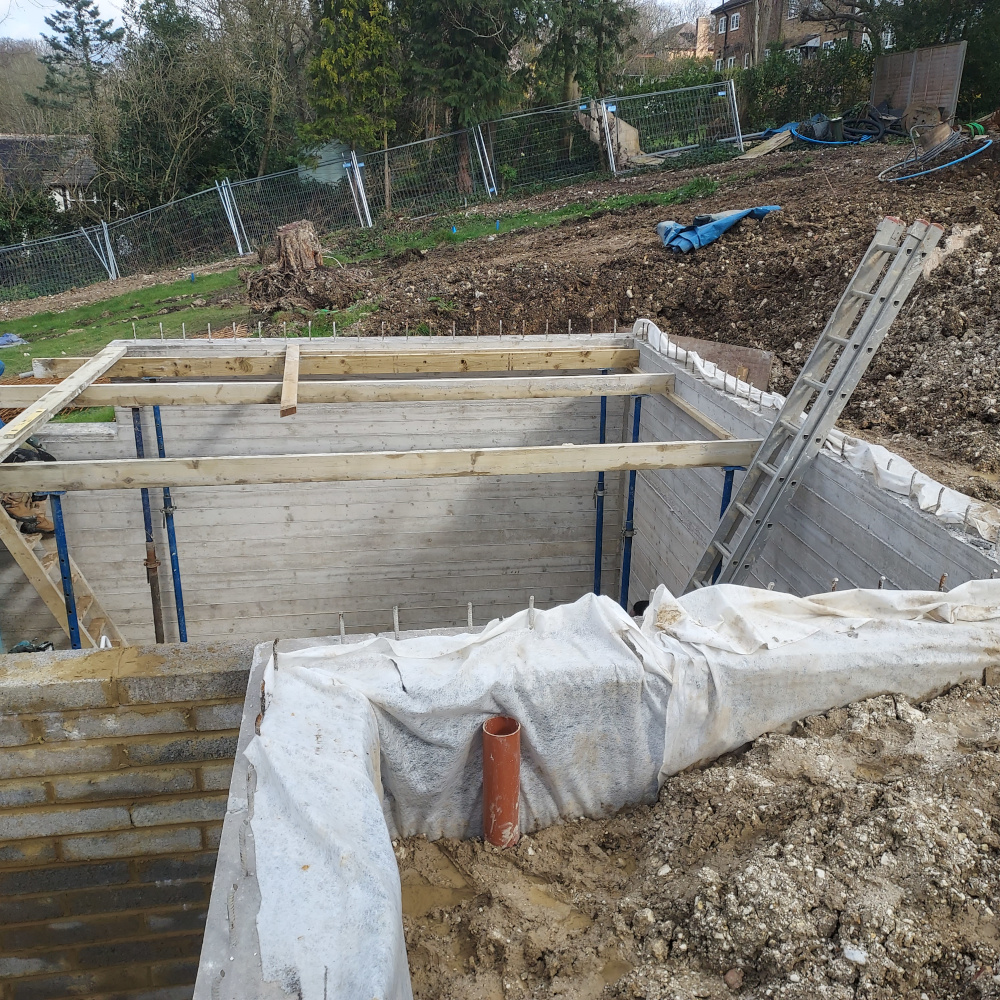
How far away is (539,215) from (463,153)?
159 inches

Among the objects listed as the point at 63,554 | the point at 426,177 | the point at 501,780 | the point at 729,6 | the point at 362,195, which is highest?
the point at 729,6

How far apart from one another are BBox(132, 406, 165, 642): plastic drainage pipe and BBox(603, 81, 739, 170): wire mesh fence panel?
14.6 meters

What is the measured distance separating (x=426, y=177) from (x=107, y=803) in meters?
17.4

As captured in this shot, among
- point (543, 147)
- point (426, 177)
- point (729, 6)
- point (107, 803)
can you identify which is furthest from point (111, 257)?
point (729, 6)

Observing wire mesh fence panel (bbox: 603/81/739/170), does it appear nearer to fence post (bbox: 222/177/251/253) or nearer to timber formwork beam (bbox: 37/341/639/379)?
fence post (bbox: 222/177/251/253)

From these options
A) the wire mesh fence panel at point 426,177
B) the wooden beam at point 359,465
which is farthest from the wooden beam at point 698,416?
the wire mesh fence panel at point 426,177

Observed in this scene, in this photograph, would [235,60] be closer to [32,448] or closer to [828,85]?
[828,85]

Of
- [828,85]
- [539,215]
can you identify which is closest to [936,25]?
[828,85]

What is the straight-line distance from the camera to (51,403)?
16.5 ft

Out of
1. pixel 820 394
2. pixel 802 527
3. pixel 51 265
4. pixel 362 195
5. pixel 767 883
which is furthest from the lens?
pixel 362 195

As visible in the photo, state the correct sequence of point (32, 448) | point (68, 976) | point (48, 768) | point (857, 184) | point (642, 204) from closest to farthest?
1. point (48, 768)
2. point (68, 976)
3. point (32, 448)
4. point (857, 184)
5. point (642, 204)

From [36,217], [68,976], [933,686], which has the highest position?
[36,217]

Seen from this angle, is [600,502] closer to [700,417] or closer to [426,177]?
[700,417]

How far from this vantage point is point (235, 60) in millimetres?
19891
